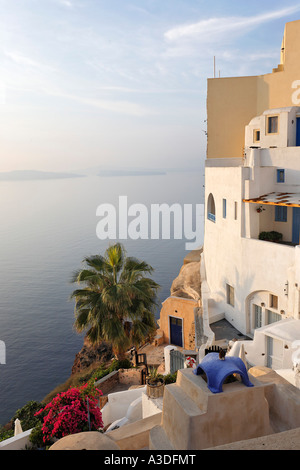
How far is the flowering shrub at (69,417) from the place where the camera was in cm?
1004

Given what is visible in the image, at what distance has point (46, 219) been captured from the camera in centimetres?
14388

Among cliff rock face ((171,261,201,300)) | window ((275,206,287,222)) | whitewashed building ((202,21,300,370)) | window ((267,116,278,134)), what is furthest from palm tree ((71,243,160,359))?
window ((267,116,278,134))

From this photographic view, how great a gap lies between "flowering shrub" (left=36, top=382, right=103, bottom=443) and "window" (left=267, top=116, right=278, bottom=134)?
59.4 ft

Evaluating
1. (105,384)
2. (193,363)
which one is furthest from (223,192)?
(105,384)

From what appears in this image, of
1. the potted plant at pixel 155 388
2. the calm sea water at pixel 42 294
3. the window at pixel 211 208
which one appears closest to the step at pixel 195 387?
the potted plant at pixel 155 388

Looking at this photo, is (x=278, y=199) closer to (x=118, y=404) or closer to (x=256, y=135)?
(x=256, y=135)

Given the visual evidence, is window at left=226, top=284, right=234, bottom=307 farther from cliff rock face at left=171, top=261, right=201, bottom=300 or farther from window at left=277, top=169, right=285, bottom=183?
window at left=277, top=169, right=285, bottom=183

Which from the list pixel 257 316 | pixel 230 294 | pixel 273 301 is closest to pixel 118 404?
pixel 257 316

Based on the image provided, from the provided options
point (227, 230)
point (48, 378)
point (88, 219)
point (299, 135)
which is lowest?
point (48, 378)

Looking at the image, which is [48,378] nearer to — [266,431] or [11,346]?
[11,346]

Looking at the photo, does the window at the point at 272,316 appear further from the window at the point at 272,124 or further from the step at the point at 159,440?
the step at the point at 159,440

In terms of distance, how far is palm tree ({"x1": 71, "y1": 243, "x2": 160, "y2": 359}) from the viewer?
693 inches

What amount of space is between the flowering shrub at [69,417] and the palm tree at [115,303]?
6708 mm
